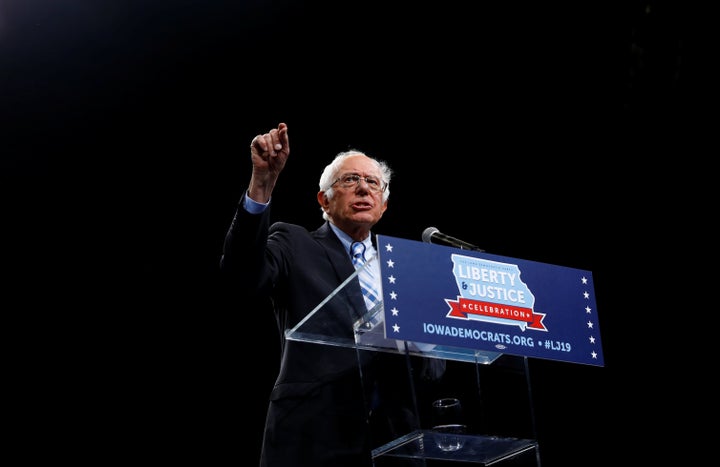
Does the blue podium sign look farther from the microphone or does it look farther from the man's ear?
the man's ear

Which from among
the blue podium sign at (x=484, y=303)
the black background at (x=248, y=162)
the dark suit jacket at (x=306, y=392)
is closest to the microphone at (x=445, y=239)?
the blue podium sign at (x=484, y=303)

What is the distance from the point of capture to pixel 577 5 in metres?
3.83

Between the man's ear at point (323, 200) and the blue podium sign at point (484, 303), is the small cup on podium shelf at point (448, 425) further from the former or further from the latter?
the man's ear at point (323, 200)

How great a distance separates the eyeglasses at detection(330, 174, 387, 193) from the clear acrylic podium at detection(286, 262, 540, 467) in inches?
29.5

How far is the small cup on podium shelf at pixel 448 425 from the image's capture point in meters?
1.59

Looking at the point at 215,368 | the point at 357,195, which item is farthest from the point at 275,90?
the point at 357,195

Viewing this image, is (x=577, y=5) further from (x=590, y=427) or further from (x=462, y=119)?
(x=590, y=427)

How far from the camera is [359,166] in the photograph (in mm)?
2479

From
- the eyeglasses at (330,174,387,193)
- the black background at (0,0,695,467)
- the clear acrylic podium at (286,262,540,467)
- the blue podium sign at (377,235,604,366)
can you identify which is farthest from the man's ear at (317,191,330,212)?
the black background at (0,0,695,467)

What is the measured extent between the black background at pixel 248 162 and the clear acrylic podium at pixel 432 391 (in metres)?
2.02

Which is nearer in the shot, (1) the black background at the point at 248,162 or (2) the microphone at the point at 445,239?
(2) the microphone at the point at 445,239

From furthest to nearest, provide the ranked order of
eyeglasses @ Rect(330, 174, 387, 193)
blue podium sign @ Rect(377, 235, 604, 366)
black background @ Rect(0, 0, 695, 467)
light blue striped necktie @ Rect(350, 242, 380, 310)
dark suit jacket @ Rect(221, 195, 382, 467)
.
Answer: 1. black background @ Rect(0, 0, 695, 467)
2. eyeglasses @ Rect(330, 174, 387, 193)
3. dark suit jacket @ Rect(221, 195, 382, 467)
4. light blue striped necktie @ Rect(350, 242, 380, 310)
5. blue podium sign @ Rect(377, 235, 604, 366)

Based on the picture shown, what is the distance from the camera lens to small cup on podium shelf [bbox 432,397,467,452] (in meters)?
1.59

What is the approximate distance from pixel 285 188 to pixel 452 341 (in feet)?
8.75
